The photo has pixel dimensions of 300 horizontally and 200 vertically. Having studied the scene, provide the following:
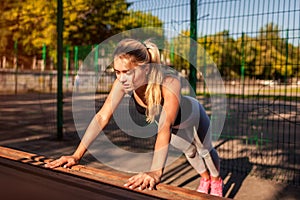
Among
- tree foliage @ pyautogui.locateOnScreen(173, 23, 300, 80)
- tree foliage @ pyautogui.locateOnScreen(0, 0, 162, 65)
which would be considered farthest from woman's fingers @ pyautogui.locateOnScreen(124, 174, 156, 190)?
tree foliage @ pyautogui.locateOnScreen(0, 0, 162, 65)

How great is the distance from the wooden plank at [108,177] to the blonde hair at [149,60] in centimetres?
56

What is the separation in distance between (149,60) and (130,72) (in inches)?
6.6

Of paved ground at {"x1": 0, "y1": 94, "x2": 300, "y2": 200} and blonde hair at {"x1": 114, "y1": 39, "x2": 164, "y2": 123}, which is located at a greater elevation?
blonde hair at {"x1": 114, "y1": 39, "x2": 164, "y2": 123}

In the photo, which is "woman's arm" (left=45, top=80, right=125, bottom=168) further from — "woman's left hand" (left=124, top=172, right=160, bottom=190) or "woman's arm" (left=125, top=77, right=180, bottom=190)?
"woman's left hand" (left=124, top=172, right=160, bottom=190)

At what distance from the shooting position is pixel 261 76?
5.86 metres

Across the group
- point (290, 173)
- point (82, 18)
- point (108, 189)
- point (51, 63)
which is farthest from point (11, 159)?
point (82, 18)

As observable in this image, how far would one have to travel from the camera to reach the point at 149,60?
6.74ft

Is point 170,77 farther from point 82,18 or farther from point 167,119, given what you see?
point 82,18

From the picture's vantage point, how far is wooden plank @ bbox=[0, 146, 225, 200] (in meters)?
1.38

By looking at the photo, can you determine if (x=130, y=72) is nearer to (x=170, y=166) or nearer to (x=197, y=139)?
(x=197, y=139)

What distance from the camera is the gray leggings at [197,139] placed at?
2.77 m

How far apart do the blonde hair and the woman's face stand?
1.1 inches

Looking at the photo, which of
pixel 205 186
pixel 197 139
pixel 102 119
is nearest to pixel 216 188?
pixel 205 186

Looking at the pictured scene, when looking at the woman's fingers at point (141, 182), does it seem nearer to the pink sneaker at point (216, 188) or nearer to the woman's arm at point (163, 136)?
the woman's arm at point (163, 136)
